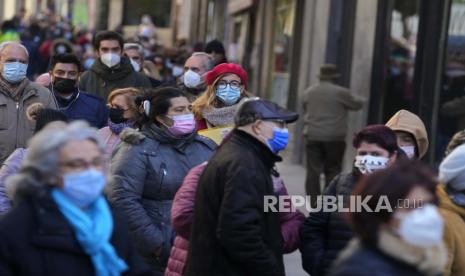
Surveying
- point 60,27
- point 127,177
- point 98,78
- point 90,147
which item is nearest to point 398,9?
point 98,78

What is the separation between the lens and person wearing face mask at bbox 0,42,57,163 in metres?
8.62

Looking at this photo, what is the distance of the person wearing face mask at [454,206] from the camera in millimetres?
5551

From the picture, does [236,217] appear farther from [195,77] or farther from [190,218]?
[195,77]

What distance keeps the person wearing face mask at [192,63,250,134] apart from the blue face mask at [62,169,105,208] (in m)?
3.90

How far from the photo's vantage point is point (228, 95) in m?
8.39

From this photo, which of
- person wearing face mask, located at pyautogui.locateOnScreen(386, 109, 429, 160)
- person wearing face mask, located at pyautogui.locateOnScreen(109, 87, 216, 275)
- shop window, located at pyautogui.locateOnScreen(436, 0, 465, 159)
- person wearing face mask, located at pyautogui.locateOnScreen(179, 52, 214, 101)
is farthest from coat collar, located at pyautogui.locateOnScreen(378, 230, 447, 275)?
shop window, located at pyautogui.locateOnScreen(436, 0, 465, 159)

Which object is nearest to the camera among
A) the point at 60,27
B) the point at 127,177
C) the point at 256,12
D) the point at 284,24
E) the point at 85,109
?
the point at 127,177

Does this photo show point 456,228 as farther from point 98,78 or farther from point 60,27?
point 60,27

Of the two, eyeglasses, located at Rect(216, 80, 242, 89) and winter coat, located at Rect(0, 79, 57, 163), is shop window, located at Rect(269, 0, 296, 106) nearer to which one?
winter coat, located at Rect(0, 79, 57, 163)

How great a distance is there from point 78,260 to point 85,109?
474cm

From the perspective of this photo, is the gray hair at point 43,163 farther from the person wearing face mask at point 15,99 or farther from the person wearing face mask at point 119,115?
the person wearing face mask at point 15,99

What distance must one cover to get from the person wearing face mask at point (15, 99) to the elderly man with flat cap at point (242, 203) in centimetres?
317

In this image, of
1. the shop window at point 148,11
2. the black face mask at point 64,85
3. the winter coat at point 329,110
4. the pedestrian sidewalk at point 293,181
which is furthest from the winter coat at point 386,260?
the shop window at point 148,11

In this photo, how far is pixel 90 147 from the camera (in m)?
4.47
